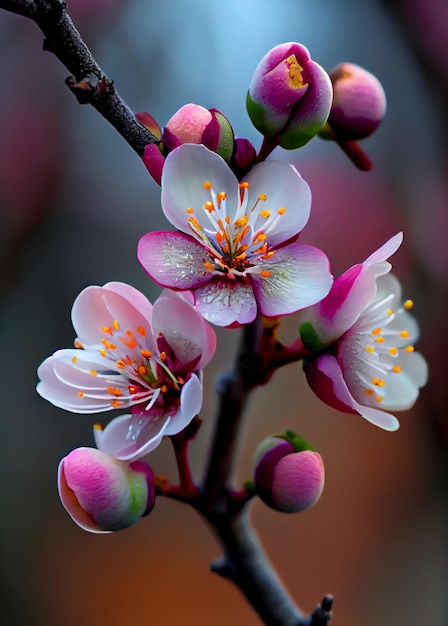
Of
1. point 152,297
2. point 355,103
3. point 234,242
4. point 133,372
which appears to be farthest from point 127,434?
point 152,297

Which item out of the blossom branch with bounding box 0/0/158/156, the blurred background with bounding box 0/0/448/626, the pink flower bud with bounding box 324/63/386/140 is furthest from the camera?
the blurred background with bounding box 0/0/448/626

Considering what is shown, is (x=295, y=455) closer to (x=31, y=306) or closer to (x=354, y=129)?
(x=354, y=129)

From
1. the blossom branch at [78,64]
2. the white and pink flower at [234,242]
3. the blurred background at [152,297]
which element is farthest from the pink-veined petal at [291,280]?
the blurred background at [152,297]

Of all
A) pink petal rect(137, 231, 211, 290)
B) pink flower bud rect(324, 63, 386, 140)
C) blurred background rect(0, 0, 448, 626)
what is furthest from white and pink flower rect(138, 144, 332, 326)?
blurred background rect(0, 0, 448, 626)

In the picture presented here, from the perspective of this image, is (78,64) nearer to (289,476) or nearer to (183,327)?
(183,327)

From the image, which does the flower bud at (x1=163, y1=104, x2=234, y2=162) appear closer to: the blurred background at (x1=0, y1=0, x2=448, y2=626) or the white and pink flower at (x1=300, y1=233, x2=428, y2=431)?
the white and pink flower at (x1=300, y1=233, x2=428, y2=431)

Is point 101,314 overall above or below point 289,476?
above
